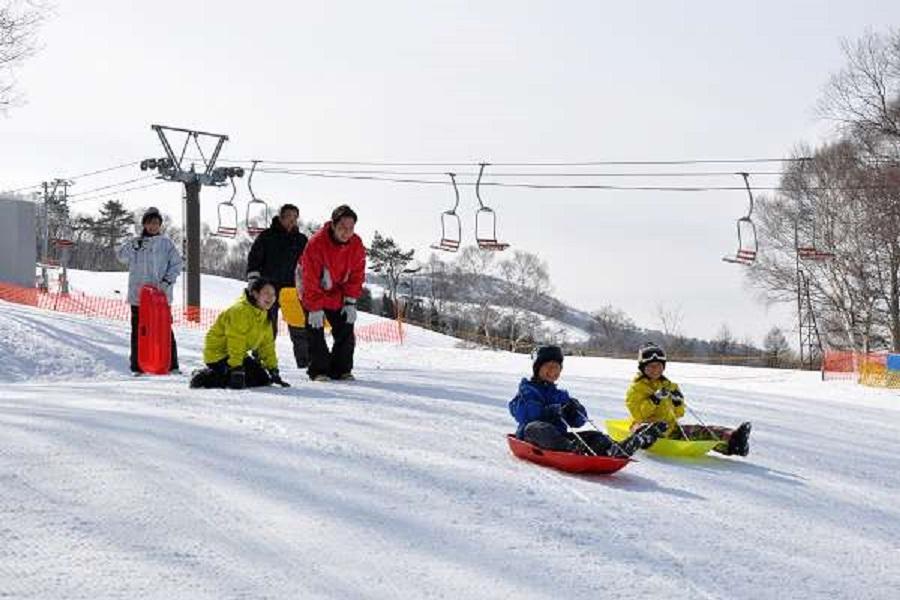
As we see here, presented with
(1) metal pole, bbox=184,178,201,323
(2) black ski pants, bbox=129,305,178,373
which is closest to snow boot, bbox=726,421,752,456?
(2) black ski pants, bbox=129,305,178,373

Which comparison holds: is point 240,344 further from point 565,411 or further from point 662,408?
point 662,408

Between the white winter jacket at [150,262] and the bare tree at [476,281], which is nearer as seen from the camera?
the white winter jacket at [150,262]

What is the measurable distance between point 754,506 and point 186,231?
22918 mm

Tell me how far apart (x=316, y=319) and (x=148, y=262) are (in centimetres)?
227

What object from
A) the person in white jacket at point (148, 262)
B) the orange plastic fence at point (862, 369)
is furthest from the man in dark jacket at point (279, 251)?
the orange plastic fence at point (862, 369)

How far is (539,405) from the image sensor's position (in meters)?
5.85

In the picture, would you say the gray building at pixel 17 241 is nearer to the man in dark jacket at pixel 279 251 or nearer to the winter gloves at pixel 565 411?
the man in dark jacket at pixel 279 251

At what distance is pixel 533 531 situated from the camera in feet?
13.5

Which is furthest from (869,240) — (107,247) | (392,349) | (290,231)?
(107,247)

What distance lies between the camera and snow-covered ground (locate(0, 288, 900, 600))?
134 inches

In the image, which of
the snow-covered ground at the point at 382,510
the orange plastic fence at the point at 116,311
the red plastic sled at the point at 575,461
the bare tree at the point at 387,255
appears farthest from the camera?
the bare tree at the point at 387,255

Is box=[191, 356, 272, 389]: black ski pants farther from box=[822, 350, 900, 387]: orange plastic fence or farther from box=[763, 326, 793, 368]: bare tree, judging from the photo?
box=[763, 326, 793, 368]: bare tree

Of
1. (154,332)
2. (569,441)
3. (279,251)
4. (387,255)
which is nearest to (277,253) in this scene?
(279,251)

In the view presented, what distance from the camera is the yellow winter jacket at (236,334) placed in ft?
26.0
